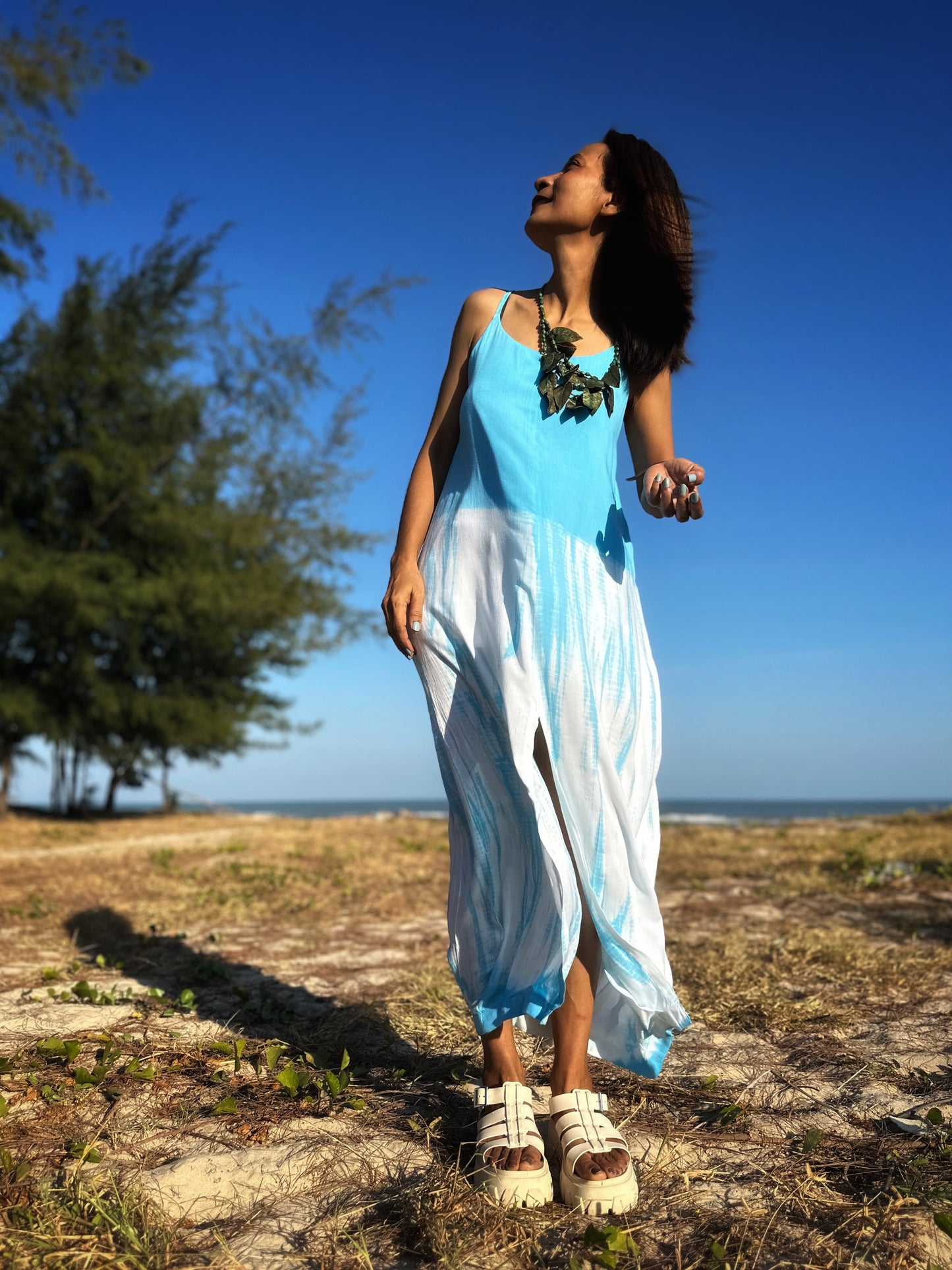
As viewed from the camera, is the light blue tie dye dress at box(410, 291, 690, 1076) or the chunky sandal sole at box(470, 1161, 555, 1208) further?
the light blue tie dye dress at box(410, 291, 690, 1076)

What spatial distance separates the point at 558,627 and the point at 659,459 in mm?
461

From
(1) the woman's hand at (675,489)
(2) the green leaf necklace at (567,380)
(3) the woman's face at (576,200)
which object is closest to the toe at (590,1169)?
(1) the woman's hand at (675,489)

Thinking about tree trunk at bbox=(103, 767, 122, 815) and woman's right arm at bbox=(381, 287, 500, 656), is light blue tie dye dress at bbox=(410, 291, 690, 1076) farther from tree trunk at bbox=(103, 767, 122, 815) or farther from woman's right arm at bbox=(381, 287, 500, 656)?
tree trunk at bbox=(103, 767, 122, 815)

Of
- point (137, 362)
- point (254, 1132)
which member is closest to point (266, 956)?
point (254, 1132)

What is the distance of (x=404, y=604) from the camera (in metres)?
1.80

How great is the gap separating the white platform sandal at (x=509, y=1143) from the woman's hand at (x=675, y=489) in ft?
3.53

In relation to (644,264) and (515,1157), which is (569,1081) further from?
(644,264)

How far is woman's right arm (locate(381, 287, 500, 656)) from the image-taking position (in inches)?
74.0

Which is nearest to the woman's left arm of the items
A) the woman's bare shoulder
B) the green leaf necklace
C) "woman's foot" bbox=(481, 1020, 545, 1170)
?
the green leaf necklace

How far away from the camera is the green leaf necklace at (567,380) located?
1832mm

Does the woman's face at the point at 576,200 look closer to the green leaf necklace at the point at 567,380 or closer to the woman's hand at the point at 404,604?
the green leaf necklace at the point at 567,380

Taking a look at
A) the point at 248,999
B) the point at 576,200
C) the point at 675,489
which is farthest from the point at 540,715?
the point at 248,999

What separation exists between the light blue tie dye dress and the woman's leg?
35 mm

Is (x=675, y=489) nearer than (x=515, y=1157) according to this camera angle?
No
